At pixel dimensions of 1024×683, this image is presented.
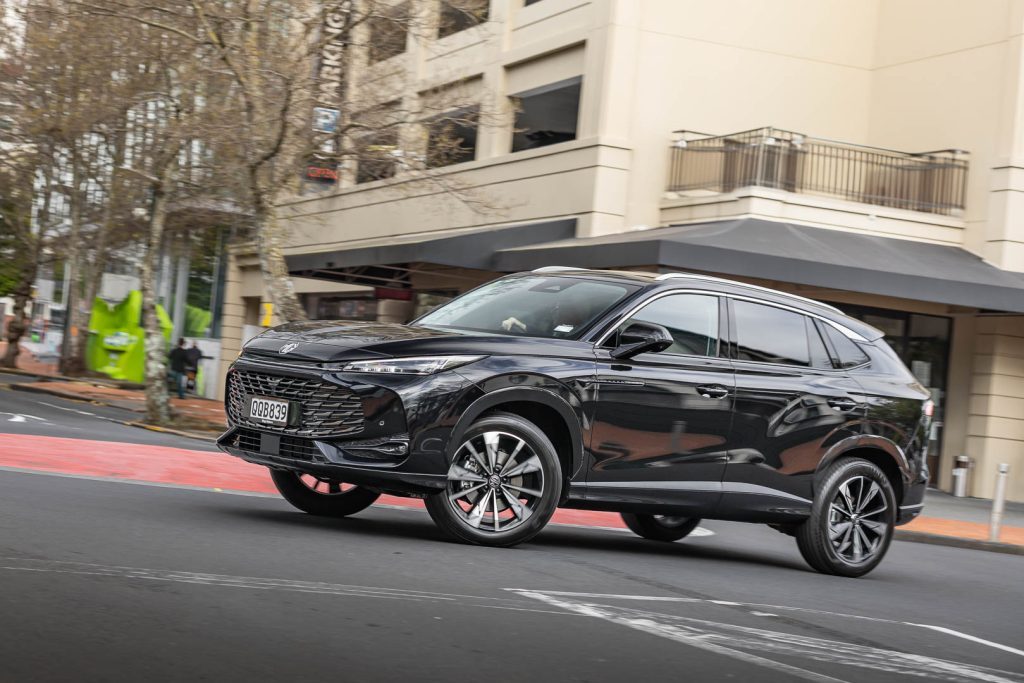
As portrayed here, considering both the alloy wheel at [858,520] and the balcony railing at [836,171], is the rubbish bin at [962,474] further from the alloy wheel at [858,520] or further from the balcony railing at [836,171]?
the alloy wheel at [858,520]

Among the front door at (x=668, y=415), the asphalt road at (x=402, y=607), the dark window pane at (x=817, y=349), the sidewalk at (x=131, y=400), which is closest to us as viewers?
the asphalt road at (x=402, y=607)

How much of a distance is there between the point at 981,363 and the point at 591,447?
1686 centimetres

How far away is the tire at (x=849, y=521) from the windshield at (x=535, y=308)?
212 cm

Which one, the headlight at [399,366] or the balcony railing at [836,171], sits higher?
the balcony railing at [836,171]

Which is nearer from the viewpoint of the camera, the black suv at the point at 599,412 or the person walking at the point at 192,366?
the black suv at the point at 599,412

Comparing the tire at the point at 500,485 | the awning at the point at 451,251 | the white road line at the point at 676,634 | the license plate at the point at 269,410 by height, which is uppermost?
the awning at the point at 451,251

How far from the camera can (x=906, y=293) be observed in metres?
20.6

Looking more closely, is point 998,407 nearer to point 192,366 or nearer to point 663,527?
point 663,527

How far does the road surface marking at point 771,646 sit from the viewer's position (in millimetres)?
5949

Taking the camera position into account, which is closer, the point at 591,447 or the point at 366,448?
the point at 366,448

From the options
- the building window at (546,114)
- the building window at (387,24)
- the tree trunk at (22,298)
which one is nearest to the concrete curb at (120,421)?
the building window at (387,24)

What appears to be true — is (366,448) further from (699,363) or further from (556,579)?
(699,363)

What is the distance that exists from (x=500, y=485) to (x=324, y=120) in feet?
47.6

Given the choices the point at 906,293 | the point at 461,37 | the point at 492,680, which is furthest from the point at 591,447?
the point at 461,37
